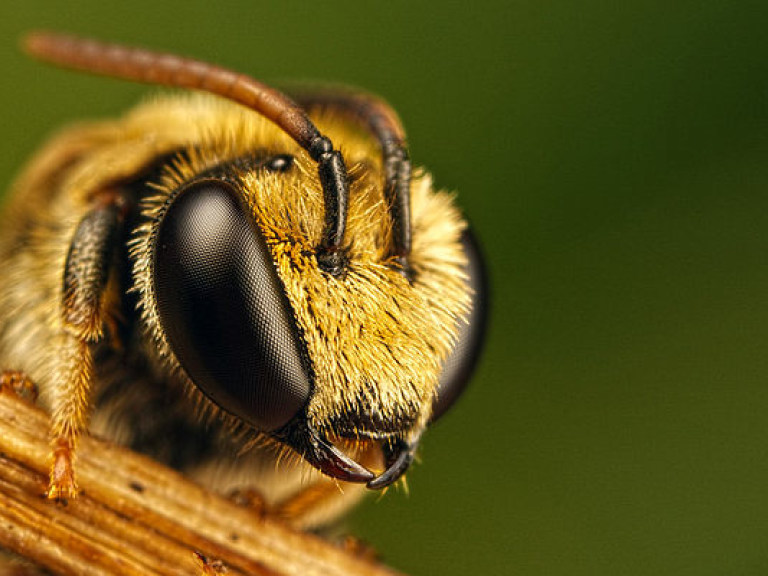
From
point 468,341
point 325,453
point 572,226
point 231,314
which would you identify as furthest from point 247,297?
point 572,226

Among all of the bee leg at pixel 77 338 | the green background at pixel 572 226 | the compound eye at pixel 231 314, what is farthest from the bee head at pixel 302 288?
the green background at pixel 572 226

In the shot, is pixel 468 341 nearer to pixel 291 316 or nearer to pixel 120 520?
pixel 291 316

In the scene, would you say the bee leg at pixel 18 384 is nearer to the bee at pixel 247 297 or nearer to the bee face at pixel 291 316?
the bee at pixel 247 297

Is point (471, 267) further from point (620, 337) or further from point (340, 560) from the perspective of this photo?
point (620, 337)

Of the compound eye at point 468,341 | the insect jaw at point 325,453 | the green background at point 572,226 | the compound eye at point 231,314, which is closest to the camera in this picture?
the compound eye at point 231,314

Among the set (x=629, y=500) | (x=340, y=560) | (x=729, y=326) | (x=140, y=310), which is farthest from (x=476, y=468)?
(x=140, y=310)

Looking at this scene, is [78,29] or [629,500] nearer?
[629,500]

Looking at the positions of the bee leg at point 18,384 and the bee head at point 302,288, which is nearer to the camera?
the bee head at point 302,288
